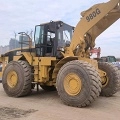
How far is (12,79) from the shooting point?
915 centimetres

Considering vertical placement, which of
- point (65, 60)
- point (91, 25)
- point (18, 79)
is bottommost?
point (18, 79)

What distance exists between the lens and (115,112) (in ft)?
21.3

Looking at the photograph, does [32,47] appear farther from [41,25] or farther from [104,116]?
[104,116]

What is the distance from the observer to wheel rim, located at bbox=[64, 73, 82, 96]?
7152 mm

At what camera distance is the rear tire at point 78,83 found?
6.87 meters

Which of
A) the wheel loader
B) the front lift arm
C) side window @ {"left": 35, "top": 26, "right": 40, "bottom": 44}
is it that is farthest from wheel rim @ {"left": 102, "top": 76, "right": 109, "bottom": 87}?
side window @ {"left": 35, "top": 26, "right": 40, "bottom": 44}

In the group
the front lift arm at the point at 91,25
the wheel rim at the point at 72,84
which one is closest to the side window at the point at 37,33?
the front lift arm at the point at 91,25

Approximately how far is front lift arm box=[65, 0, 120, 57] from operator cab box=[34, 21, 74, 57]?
484 mm

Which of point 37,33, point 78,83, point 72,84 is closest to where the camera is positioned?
point 78,83

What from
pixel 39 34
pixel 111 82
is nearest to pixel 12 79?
pixel 39 34

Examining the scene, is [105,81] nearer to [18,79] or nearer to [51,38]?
[51,38]

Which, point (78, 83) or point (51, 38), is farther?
point (51, 38)

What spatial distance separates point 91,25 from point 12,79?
11.6 ft

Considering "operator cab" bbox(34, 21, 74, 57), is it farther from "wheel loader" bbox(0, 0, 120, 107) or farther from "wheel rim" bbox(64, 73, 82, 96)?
"wheel rim" bbox(64, 73, 82, 96)
